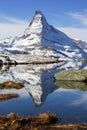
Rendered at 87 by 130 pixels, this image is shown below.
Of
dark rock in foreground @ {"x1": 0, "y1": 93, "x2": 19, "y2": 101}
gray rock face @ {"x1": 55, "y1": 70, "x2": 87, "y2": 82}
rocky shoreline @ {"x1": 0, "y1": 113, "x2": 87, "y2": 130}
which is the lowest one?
gray rock face @ {"x1": 55, "y1": 70, "x2": 87, "y2": 82}

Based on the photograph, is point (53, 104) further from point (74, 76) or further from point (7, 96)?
point (74, 76)

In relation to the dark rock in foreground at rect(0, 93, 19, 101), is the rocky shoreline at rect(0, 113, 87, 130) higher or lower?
higher

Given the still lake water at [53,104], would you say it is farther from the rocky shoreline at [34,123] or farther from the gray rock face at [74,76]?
the gray rock face at [74,76]

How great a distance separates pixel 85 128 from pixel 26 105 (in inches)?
613

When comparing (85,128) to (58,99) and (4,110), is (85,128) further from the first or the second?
(58,99)

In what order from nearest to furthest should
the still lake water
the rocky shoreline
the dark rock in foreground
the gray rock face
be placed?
the rocky shoreline
the still lake water
the dark rock in foreground
the gray rock face

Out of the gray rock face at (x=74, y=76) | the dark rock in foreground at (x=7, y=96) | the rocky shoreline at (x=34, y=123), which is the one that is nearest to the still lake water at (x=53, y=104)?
the dark rock in foreground at (x=7, y=96)

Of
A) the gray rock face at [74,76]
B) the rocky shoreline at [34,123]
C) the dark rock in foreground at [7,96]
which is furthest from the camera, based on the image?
the gray rock face at [74,76]

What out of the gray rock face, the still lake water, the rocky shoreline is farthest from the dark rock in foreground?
the gray rock face

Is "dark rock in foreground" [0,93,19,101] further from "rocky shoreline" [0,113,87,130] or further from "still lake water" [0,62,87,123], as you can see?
"rocky shoreline" [0,113,87,130]

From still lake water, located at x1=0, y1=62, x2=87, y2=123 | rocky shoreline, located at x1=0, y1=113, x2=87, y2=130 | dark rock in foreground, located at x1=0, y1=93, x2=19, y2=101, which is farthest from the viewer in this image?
dark rock in foreground, located at x1=0, y1=93, x2=19, y2=101

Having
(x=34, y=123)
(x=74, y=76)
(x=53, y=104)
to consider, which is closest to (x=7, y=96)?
(x=53, y=104)

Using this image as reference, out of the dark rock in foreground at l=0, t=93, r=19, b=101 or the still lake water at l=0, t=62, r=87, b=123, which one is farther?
the dark rock in foreground at l=0, t=93, r=19, b=101

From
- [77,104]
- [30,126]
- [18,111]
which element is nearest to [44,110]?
[18,111]
